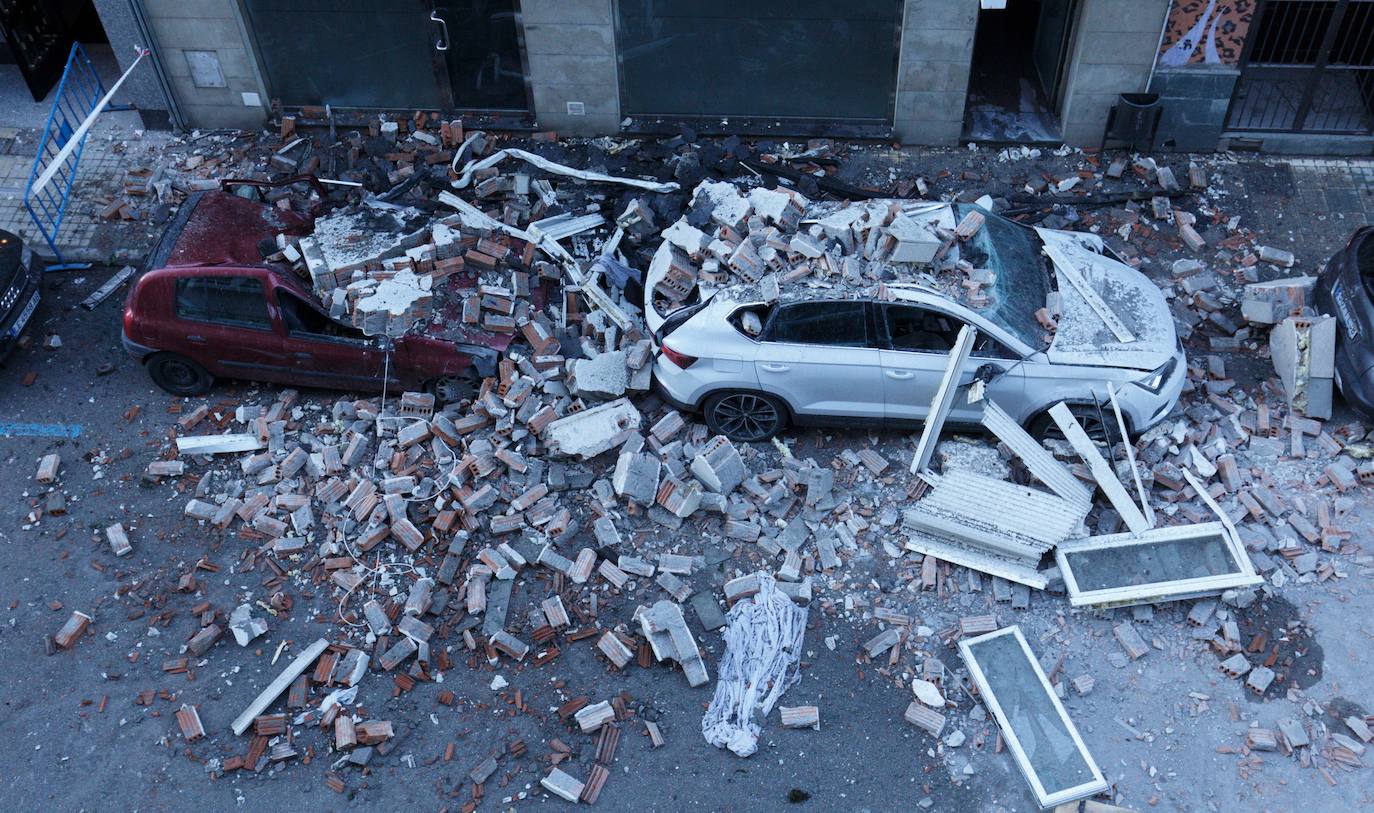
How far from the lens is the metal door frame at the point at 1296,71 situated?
11.6 metres

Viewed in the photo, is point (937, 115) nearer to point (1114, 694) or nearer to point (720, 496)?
point (720, 496)

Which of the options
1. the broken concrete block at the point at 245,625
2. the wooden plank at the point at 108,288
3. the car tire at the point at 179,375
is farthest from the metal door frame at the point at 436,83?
the broken concrete block at the point at 245,625

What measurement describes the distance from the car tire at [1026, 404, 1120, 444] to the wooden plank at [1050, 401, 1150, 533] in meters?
0.12

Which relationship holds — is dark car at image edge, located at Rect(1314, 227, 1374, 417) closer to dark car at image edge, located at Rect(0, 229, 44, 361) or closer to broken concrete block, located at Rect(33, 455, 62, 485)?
broken concrete block, located at Rect(33, 455, 62, 485)

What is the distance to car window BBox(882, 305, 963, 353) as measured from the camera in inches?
341

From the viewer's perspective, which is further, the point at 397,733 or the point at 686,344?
the point at 686,344

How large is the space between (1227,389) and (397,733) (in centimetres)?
792

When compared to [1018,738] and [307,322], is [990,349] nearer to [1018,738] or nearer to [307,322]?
[1018,738]

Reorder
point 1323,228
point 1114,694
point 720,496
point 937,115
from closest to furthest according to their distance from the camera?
1. point 1114,694
2. point 720,496
3. point 1323,228
4. point 937,115

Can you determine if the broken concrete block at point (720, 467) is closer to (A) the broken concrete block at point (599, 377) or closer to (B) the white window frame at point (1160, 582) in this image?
(A) the broken concrete block at point (599, 377)

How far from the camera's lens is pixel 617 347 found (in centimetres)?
992

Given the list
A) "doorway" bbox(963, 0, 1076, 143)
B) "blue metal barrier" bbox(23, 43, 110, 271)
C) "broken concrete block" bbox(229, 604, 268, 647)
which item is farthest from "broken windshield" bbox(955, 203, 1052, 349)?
"blue metal barrier" bbox(23, 43, 110, 271)

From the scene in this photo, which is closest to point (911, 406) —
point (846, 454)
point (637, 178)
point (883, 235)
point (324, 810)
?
point (846, 454)

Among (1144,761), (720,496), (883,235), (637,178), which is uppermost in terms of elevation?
(883,235)
